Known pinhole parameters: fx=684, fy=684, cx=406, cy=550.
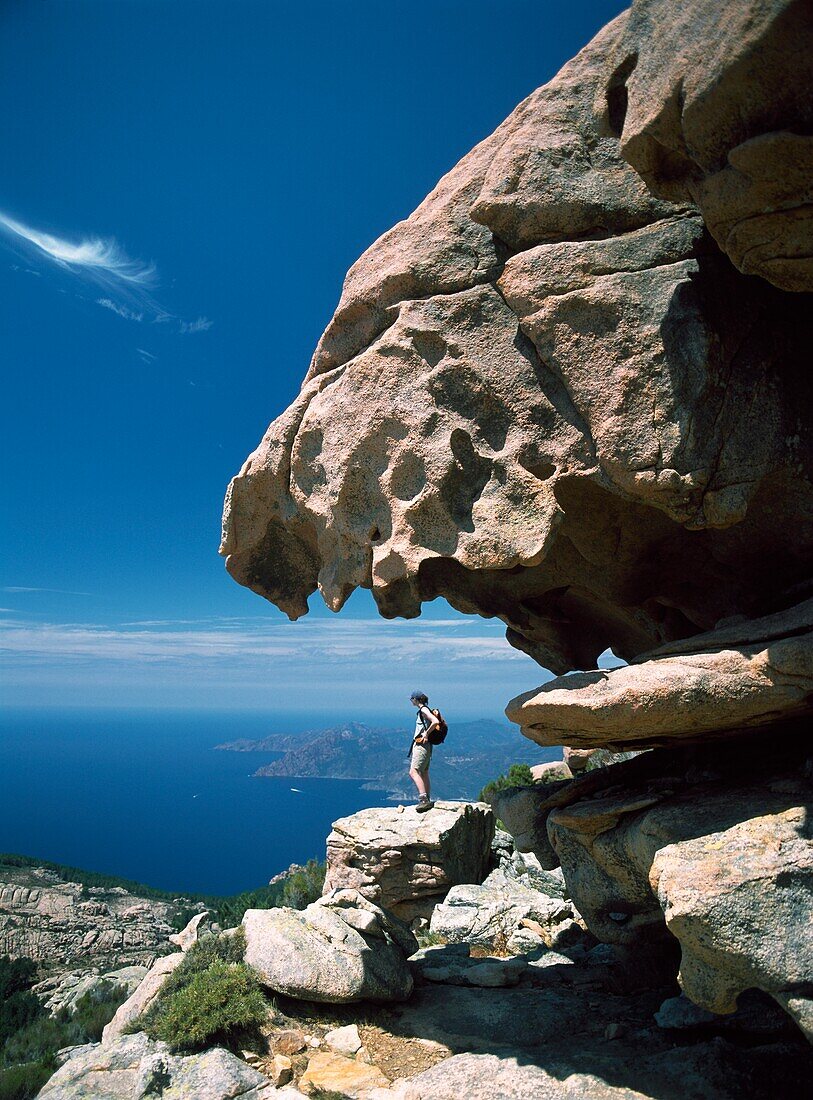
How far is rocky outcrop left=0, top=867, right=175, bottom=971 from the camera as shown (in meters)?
45.2

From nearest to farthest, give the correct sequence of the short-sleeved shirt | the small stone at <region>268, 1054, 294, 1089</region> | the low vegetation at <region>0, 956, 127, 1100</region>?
1. the small stone at <region>268, 1054, 294, 1089</region>
2. the low vegetation at <region>0, 956, 127, 1100</region>
3. the short-sleeved shirt

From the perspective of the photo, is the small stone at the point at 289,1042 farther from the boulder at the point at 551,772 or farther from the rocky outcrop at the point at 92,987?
the boulder at the point at 551,772

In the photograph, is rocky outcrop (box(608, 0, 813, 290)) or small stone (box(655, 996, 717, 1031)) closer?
rocky outcrop (box(608, 0, 813, 290))

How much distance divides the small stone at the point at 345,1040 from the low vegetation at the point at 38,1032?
17.3 feet

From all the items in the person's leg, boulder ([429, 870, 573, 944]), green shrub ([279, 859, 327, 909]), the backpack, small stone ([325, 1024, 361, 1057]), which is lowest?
green shrub ([279, 859, 327, 909])

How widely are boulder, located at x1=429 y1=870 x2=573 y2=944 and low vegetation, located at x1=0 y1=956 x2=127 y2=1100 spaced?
26.7ft

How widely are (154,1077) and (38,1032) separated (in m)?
15.8

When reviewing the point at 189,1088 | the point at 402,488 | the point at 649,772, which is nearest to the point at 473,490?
the point at 402,488

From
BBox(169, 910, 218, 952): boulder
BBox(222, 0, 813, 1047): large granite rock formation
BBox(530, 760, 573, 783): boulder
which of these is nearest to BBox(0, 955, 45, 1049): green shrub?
BBox(169, 910, 218, 952): boulder

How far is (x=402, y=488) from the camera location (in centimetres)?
1048

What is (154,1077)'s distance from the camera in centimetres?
891

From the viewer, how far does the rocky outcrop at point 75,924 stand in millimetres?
45250

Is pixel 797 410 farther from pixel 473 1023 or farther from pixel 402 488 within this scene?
pixel 473 1023

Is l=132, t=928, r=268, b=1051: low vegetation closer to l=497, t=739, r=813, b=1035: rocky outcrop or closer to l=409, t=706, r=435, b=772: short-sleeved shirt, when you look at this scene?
l=497, t=739, r=813, b=1035: rocky outcrop
